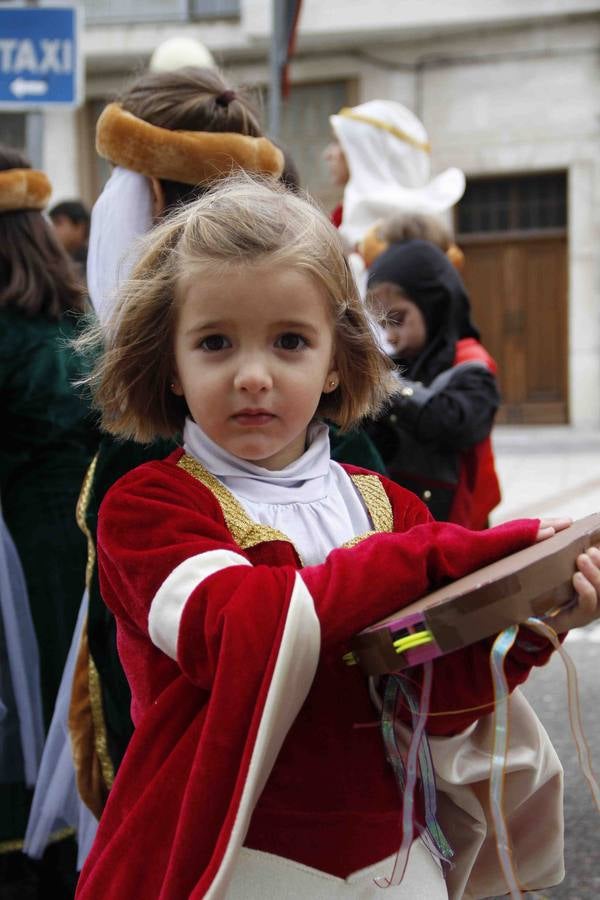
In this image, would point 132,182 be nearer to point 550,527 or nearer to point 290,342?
point 290,342

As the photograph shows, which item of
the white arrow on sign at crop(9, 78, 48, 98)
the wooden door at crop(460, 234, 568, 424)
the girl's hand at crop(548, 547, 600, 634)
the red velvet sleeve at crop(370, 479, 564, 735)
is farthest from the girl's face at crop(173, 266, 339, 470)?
the wooden door at crop(460, 234, 568, 424)

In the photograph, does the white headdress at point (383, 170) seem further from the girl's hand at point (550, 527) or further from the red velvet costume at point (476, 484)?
the girl's hand at point (550, 527)

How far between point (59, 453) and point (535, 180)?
12.2 m

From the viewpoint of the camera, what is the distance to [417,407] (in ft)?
10.9

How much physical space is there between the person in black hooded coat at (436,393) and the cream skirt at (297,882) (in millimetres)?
1953

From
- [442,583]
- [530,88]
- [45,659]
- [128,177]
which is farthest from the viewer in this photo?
[530,88]

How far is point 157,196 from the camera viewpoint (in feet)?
7.52

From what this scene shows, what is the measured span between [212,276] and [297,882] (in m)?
0.74

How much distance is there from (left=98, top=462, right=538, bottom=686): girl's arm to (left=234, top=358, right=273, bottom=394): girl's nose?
166 millimetres

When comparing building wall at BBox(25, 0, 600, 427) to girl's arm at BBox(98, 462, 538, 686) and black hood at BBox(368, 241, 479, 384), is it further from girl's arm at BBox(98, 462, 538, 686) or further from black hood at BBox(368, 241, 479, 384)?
girl's arm at BBox(98, 462, 538, 686)

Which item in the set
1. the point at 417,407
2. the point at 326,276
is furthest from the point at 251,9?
the point at 326,276

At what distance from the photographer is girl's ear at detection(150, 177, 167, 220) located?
2279mm

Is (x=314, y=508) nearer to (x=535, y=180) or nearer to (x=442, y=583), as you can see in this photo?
(x=442, y=583)

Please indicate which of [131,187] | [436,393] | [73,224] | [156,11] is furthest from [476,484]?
[156,11]
